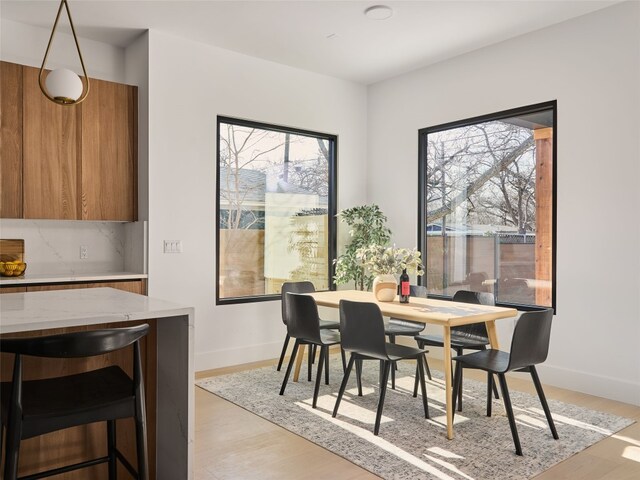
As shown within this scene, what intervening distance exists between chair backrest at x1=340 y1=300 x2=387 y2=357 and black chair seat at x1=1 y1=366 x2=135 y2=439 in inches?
61.9

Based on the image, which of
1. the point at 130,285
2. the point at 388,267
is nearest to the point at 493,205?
the point at 388,267

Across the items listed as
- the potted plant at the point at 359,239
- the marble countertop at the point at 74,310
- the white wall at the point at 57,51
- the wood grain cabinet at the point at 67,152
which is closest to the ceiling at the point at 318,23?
the white wall at the point at 57,51

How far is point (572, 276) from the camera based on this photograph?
420 centimetres

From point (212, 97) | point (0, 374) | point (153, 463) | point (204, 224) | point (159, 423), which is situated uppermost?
point (212, 97)

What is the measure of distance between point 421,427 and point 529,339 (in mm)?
905

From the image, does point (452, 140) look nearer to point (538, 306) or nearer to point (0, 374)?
point (538, 306)

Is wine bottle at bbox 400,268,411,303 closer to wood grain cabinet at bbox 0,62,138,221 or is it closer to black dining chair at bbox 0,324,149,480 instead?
black dining chair at bbox 0,324,149,480

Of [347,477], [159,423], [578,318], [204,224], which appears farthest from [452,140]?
[159,423]

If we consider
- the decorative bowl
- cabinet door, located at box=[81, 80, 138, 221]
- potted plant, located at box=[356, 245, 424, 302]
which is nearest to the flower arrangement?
potted plant, located at box=[356, 245, 424, 302]

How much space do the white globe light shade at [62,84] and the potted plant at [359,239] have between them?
10.9ft

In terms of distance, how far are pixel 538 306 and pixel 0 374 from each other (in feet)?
13.0

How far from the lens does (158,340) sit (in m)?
2.34

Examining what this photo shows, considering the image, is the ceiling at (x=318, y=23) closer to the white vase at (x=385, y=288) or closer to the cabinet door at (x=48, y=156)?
the cabinet door at (x=48, y=156)

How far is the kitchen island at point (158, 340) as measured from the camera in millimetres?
1936
